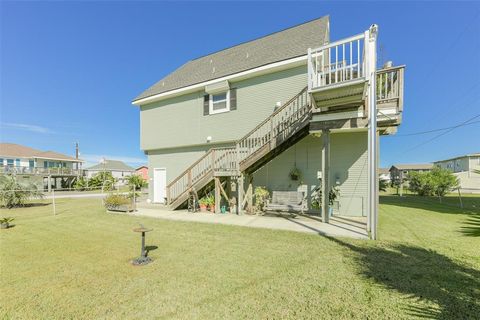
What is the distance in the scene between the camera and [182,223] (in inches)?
292

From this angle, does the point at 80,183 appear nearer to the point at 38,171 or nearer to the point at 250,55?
the point at 38,171

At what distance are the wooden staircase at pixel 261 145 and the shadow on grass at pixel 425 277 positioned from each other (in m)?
4.49

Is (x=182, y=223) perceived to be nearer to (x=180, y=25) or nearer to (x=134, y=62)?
(x=180, y=25)

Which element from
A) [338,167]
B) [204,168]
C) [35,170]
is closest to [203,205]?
[204,168]

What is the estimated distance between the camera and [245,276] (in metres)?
3.48

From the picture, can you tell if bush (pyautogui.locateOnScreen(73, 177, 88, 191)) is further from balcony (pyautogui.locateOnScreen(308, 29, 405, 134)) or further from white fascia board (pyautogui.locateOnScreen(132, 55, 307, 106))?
balcony (pyautogui.locateOnScreen(308, 29, 405, 134))

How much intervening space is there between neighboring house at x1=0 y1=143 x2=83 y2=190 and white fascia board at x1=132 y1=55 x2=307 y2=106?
22748mm

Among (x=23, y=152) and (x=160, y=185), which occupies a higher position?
(x=23, y=152)

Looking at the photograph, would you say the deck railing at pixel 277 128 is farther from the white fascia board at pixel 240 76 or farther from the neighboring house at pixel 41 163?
the neighboring house at pixel 41 163

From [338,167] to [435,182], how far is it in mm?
14599

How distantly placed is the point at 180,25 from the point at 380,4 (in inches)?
484

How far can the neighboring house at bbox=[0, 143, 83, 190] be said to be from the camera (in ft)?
84.1

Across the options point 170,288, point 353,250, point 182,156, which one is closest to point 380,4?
point 353,250

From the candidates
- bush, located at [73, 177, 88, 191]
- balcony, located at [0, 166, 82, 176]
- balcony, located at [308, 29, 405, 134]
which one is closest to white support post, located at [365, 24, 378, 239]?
balcony, located at [308, 29, 405, 134]
